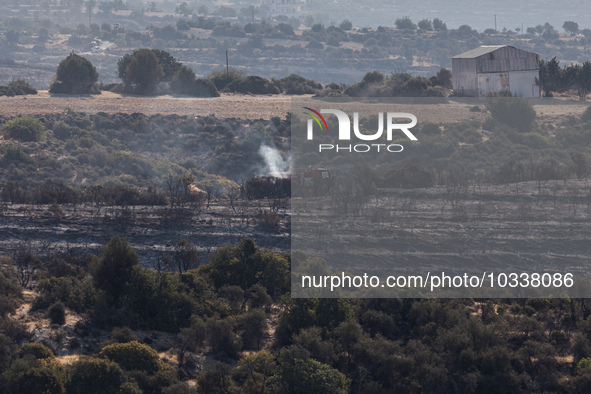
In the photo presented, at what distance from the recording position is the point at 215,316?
2300cm

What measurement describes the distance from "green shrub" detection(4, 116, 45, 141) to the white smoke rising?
1523 cm

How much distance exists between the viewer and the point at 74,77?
67.6 meters

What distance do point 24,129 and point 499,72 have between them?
34.5 meters

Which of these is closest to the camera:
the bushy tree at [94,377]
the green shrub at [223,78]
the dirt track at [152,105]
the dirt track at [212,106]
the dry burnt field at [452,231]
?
the bushy tree at [94,377]

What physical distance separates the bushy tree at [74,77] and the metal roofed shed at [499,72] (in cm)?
3139

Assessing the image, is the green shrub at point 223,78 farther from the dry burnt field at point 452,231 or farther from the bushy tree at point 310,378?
the bushy tree at point 310,378

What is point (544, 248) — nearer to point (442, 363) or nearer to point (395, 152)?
point (442, 363)

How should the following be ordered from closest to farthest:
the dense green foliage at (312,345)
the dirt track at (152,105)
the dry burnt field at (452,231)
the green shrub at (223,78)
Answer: the dense green foliage at (312,345) < the dry burnt field at (452,231) < the dirt track at (152,105) < the green shrub at (223,78)

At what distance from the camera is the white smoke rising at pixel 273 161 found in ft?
165

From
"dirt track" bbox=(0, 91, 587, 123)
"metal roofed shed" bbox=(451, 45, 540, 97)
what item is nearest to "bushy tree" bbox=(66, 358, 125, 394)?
"dirt track" bbox=(0, 91, 587, 123)

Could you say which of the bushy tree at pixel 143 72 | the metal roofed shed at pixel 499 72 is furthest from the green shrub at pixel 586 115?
the bushy tree at pixel 143 72

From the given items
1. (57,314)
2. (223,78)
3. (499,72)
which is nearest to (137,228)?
(57,314)

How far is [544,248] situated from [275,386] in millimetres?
14038

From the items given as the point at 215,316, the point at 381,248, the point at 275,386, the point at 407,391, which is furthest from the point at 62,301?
the point at 381,248
